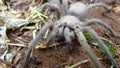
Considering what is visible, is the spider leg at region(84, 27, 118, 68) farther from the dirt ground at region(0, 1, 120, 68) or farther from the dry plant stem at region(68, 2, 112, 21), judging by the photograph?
the dry plant stem at region(68, 2, 112, 21)

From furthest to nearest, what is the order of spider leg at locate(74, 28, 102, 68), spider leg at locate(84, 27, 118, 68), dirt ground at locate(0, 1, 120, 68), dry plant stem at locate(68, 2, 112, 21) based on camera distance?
dry plant stem at locate(68, 2, 112, 21) < dirt ground at locate(0, 1, 120, 68) < spider leg at locate(84, 27, 118, 68) < spider leg at locate(74, 28, 102, 68)

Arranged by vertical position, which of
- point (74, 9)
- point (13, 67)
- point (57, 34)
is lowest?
point (13, 67)

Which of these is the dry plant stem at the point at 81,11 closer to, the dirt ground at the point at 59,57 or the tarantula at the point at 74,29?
the tarantula at the point at 74,29

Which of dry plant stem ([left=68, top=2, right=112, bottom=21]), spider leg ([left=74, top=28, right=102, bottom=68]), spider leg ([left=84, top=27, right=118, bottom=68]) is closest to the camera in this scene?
spider leg ([left=74, top=28, right=102, bottom=68])

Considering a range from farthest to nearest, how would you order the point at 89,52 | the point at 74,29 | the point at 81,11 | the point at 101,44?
the point at 81,11 < the point at 74,29 < the point at 101,44 < the point at 89,52

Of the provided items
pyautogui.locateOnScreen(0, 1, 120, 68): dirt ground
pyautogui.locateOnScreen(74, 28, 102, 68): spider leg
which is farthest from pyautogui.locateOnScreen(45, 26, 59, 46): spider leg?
pyautogui.locateOnScreen(74, 28, 102, 68): spider leg

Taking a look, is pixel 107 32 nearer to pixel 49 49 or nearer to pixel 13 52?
pixel 49 49

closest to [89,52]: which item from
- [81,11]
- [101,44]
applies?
[101,44]

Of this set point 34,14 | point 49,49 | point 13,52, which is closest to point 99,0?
point 34,14

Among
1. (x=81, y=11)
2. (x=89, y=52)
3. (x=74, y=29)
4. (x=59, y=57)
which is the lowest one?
(x=59, y=57)

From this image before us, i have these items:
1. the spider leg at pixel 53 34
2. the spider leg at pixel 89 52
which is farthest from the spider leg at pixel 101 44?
the spider leg at pixel 53 34

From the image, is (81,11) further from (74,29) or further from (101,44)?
(101,44)
